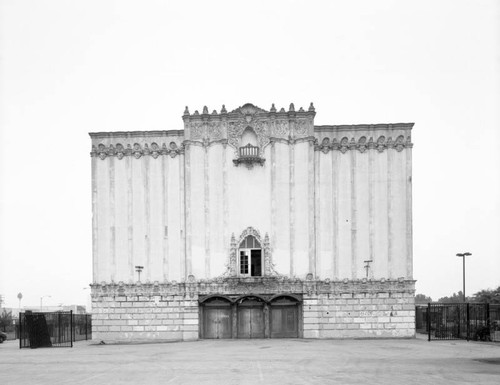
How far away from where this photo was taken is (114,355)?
33.5 meters

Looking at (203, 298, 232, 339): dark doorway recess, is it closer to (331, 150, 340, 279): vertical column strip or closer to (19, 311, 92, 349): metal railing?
(331, 150, 340, 279): vertical column strip

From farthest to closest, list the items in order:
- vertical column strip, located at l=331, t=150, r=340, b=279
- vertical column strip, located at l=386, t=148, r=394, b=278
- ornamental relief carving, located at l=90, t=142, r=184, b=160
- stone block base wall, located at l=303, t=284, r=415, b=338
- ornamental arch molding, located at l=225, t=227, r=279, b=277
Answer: ornamental relief carving, located at l=90, t=142, r=184, b=160
vertical column strip, located at l=331, t=150, r=340, b=279
ornamental arch molding, located at l=225, t=227, r=279, b=277
vertical column strip, located at l=386, t=148, r=394, b=278
stone block base wall, located at l=303, t=284, r=415, b=338

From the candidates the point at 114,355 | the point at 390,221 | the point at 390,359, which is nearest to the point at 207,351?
the point at 114,355

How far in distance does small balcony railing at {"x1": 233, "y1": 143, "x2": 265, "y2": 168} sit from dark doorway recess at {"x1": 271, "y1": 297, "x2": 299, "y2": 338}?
9505 millimetres

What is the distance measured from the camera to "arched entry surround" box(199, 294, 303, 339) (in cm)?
4541

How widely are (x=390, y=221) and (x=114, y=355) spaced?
21386 millimetres

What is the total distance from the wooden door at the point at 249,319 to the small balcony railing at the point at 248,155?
988 centimetres

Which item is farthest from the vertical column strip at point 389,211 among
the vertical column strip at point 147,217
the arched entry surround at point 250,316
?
the vertical column strip at point 147,217

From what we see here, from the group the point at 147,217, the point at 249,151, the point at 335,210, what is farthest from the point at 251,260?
the point at 147,217

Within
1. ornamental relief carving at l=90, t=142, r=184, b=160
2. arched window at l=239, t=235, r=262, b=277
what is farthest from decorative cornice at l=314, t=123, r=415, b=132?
ornamental relief carving at l=90, t=142, r=184, b=160

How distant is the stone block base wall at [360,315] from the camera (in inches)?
1757

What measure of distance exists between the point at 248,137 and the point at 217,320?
12.9 meters

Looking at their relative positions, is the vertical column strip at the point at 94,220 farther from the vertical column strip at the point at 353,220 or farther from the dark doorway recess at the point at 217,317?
the vertical column strip at the point at 353,220

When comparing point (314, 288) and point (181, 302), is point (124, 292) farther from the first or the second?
point (314, 288)
